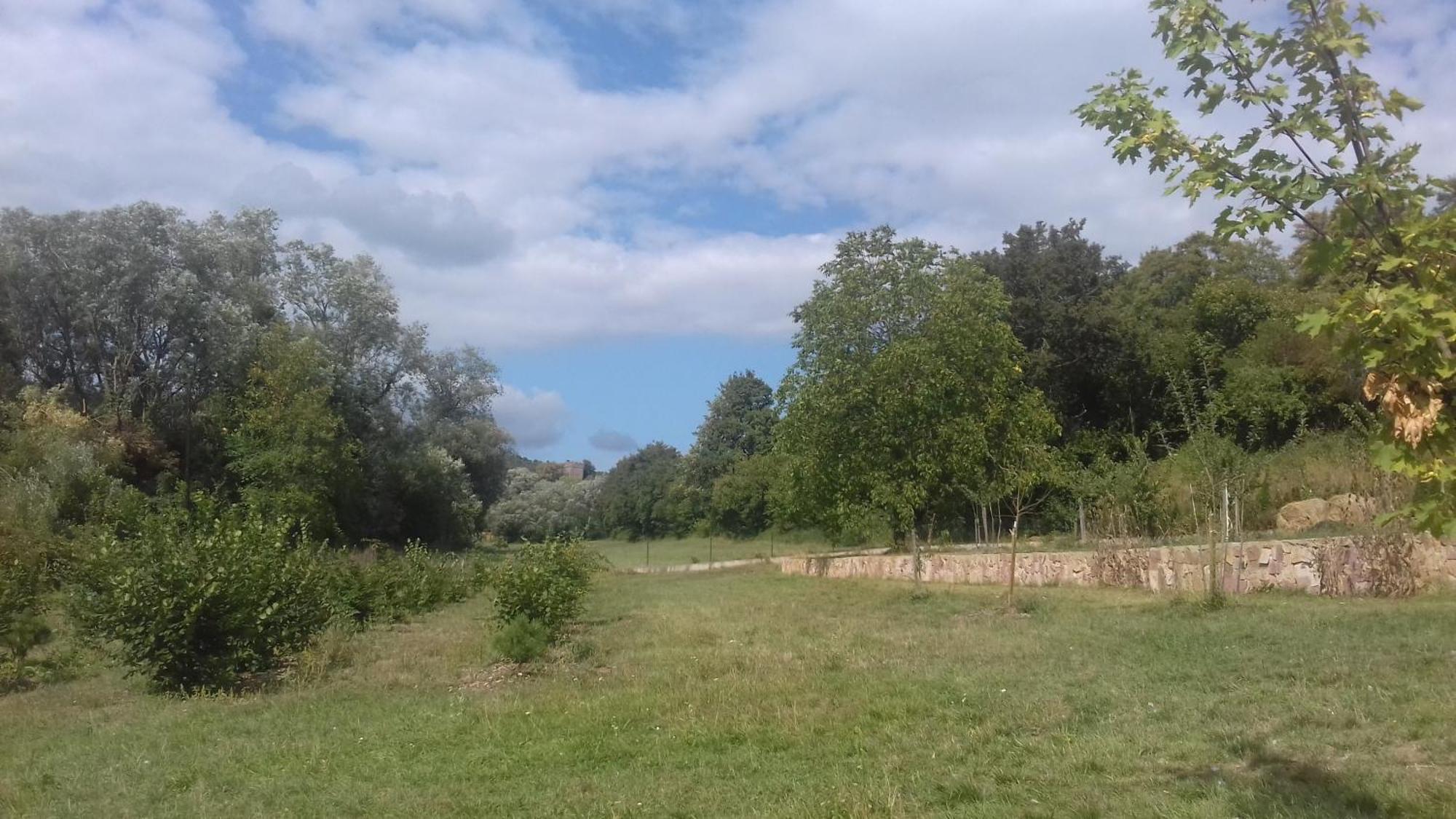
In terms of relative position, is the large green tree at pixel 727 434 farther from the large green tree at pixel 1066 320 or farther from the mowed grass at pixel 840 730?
the mowed grass at pixel 840 730

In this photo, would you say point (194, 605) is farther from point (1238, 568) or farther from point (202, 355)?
point (202, 355)

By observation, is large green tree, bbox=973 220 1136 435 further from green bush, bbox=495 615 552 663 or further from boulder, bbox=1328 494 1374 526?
green bush, bbox=495 615 552 663

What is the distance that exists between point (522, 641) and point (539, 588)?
5.14 feet

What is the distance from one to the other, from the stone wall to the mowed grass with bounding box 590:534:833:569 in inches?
888

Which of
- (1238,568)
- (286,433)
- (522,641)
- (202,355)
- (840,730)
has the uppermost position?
(202,355)

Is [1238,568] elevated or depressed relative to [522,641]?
elevated

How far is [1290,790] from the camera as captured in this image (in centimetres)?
538

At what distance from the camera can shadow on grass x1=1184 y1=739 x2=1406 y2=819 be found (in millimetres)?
4980

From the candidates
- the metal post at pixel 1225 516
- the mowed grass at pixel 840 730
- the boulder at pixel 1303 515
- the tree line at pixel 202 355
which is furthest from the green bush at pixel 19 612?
the boulder at pixel 1303 515

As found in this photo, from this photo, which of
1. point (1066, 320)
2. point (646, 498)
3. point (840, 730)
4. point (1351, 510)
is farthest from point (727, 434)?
point (840, 730)

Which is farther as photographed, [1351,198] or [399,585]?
[399,585]

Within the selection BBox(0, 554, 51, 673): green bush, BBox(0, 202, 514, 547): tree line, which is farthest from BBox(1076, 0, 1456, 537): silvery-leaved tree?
BBox(0, 202, 514, 547): tree line

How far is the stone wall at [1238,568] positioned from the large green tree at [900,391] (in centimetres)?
397

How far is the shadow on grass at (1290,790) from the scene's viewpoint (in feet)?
16.3
